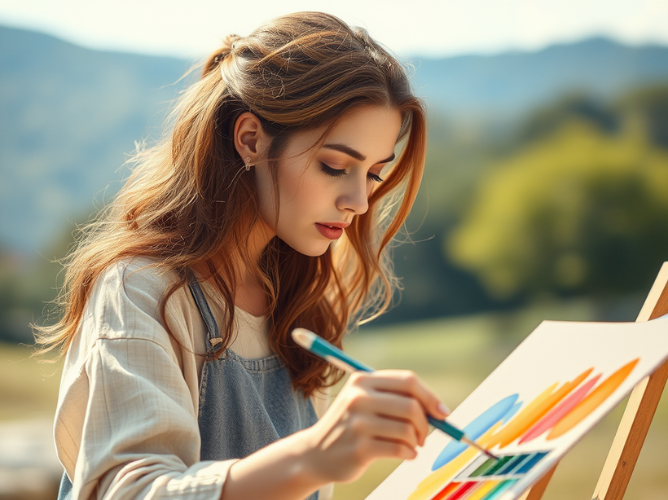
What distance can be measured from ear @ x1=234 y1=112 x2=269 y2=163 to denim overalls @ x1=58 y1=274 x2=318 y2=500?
0.26 meters

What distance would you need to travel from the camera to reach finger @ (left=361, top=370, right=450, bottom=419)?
585 millimetres

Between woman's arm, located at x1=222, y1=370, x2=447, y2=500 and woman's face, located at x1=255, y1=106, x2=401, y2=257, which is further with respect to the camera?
woman's face, located at x1=255, y1=106, x2=401, y2=257

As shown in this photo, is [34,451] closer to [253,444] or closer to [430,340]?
[253,444]

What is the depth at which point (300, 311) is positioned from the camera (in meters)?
1.32

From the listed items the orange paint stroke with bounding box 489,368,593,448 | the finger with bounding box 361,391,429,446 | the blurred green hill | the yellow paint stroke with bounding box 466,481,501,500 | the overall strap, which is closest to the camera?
the finger with bounding box 361,391,429,446

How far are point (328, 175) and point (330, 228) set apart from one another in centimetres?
11

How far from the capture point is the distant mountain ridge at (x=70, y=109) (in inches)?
271

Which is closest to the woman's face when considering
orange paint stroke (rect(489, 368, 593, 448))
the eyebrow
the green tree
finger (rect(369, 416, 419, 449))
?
the eyebrow

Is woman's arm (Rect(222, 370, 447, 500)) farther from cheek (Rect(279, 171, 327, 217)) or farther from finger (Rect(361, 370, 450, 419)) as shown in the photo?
cheek (Rect(279, 171, 327, 217))

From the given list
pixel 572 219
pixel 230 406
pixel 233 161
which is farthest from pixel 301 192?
pixel 572 219

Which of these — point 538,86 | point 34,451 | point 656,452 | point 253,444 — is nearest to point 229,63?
point 253,444

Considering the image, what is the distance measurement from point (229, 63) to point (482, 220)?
35.6 ft

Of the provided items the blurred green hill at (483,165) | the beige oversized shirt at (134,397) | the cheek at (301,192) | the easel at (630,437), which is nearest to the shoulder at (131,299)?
the beige oversized shirt at (134,397)

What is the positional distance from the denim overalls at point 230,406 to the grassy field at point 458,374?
3676mm
